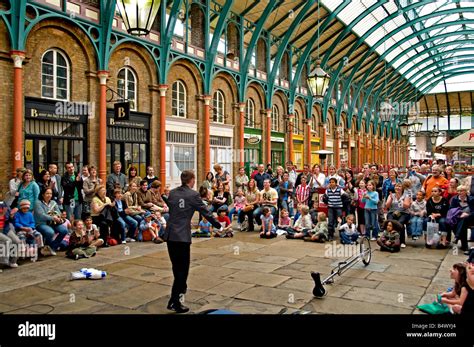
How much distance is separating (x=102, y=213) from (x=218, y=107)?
12.2 metres

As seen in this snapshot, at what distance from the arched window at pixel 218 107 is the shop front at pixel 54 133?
7.88 meters

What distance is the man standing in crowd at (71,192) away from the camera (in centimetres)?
1063

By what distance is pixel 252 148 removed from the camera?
2345 centimetres

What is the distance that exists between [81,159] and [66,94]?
7.39 ft

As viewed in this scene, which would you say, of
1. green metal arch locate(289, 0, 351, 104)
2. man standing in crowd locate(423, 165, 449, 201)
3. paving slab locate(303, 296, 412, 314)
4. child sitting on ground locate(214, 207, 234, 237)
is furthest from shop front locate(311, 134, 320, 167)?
paving slab locate(303, 296, 412, 314)

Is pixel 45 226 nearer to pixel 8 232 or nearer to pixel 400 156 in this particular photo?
pixel 8 232

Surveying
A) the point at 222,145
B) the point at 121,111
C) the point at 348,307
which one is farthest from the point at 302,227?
the point at 222,145

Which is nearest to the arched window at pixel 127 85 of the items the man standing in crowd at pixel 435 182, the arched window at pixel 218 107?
the arched window at pixel 218 107

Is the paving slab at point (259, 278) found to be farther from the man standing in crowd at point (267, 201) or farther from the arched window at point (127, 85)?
the arched window at point (127, 85)

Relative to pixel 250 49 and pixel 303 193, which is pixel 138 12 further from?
pixel 250 49

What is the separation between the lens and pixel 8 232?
803cm

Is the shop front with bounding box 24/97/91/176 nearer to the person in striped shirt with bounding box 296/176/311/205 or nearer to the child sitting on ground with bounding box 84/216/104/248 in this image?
the child sitting on ground with bounding box 84/216/104/248

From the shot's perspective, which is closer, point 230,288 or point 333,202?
point 230,288

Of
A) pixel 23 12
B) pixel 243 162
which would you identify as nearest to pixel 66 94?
pixel 23 12
